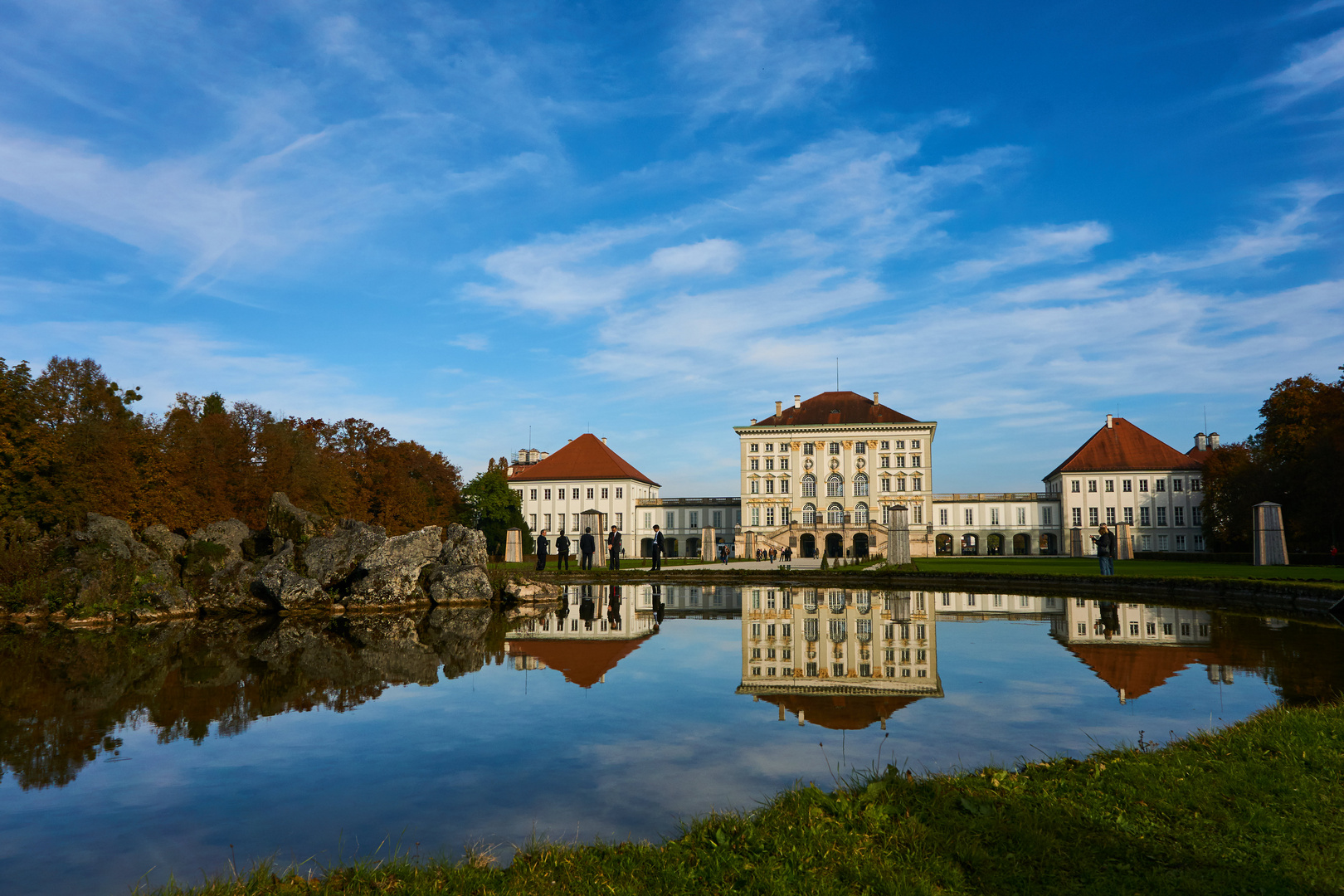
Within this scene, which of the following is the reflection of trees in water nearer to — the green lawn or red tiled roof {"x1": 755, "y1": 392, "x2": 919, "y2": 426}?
the green lawn

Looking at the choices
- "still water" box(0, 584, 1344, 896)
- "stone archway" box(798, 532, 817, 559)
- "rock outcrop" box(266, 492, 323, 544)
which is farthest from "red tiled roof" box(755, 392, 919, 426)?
"still water" box(0, 584, 1344, 896)

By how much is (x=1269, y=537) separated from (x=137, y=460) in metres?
40.7

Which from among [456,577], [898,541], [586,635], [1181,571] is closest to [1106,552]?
[1181,571]

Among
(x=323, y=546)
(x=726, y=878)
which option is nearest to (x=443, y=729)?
(x=726, y=878)

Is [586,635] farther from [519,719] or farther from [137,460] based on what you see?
[137,460]

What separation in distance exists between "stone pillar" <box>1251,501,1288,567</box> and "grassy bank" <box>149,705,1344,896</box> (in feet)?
98.7

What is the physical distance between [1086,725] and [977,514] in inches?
2949

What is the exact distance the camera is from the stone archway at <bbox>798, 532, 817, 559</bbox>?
72.7 m

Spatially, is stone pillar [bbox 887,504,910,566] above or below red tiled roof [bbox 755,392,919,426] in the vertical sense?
below

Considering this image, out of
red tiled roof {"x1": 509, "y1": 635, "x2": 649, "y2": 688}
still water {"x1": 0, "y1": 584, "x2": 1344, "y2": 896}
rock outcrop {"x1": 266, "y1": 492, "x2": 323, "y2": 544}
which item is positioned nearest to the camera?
still water {"x1": 0, "y1": 584, "x2": 1344, "y2": 896}

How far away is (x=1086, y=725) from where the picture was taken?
7.24 metres

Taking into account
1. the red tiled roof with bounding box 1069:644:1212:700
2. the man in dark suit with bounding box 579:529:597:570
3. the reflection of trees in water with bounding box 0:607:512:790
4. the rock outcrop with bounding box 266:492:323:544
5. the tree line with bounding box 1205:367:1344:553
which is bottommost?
the reflection of trees in water with bounding box 0:607:512:790

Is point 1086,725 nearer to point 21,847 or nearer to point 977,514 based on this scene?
point 21,847

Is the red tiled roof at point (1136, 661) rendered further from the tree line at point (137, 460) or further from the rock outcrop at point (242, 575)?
the tree line at point (137, 460)
